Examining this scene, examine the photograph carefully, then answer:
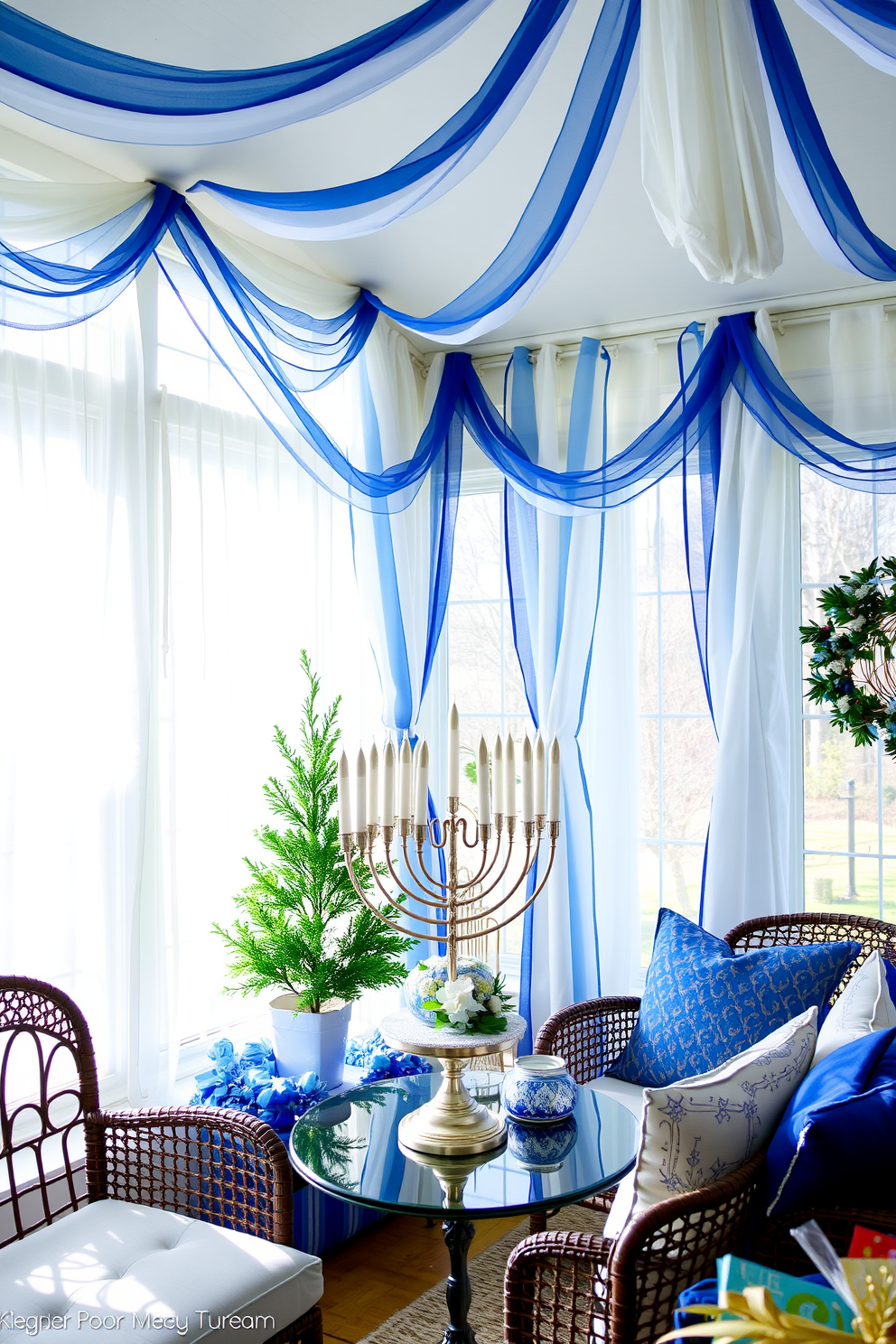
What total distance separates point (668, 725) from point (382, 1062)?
1581 mm

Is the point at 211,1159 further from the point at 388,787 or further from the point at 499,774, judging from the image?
the point at 499,774

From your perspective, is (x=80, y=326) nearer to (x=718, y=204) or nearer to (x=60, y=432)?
(x=60, y=432)

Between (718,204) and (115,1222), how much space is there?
2099mm

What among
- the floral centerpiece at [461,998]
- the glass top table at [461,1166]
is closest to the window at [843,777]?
the glass top table at [461,1166]

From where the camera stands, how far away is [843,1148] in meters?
1.52

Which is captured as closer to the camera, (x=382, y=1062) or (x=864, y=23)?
(x=864, y=23)

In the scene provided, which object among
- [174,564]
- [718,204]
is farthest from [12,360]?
[718,204]

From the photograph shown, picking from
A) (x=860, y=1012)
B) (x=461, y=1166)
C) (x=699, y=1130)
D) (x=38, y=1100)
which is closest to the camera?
(x=699, y=1130)

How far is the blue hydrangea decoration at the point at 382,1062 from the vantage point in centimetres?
297

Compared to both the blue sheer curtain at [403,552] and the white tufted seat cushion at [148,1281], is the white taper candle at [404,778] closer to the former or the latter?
the white tufted seat cushion at [148,1281]

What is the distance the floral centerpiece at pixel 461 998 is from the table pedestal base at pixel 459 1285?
→ 1.15 ft

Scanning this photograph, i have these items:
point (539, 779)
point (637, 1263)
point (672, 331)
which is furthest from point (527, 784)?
point (672, 331)

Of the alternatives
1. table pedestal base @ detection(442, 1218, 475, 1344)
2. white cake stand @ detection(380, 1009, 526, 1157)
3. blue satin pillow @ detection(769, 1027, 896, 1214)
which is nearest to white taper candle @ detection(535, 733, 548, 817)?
white cake stand @ detection(380, 1009, 526, 1157)

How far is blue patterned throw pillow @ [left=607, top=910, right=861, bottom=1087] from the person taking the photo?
2.31m
